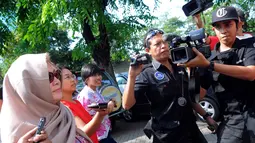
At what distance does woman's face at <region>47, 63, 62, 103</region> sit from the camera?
162 cm

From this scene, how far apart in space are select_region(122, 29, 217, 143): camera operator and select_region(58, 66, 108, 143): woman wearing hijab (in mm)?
333

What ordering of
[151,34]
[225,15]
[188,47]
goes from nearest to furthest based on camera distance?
[188,47]
[225,15]
[151,34]

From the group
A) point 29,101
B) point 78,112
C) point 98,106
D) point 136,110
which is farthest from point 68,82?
point 136,110

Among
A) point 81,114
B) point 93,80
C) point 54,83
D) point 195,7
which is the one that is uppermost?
point 195,7

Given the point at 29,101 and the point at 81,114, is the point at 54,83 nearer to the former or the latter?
the point at 29,101

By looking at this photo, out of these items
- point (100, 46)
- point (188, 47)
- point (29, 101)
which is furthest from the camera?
point (100, 46)

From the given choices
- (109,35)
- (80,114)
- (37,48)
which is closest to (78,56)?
(109,35)

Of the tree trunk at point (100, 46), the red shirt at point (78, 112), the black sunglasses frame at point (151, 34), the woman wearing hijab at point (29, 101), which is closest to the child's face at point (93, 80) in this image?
the red shirt at point (78, 112)

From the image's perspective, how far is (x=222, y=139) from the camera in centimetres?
236

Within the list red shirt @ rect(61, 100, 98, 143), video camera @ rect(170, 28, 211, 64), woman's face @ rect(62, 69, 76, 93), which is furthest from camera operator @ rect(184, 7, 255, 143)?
woman's face @ rect(62, 69, 76, 93)

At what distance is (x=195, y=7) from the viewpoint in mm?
2434

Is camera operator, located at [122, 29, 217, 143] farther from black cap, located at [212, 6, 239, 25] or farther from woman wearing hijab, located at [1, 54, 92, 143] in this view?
woman wearing hijab, located at [1, 54, 92, 143]

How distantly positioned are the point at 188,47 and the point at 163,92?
596mm

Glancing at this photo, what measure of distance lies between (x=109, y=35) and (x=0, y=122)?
549cm
